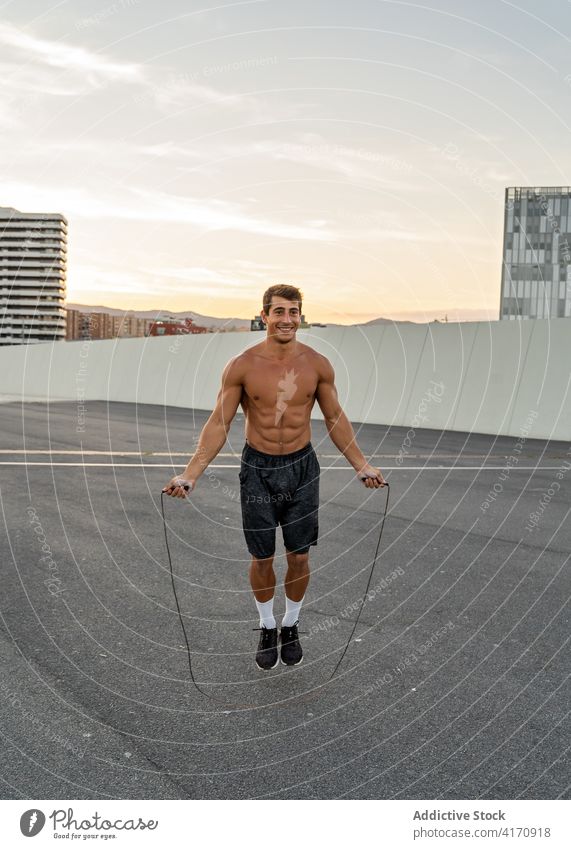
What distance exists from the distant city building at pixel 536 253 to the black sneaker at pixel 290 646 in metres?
119

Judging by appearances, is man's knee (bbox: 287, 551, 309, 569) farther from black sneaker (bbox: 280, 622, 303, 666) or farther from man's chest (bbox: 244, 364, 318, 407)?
man's chest (bbox: 244, 364, 318, 407)

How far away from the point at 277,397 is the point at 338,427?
49 centimetres

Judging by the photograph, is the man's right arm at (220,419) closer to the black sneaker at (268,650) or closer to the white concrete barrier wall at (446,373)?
the black sneaker at (268,650)

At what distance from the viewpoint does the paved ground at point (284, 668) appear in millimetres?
3416

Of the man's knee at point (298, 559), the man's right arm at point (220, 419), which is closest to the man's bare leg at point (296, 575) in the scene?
the man's knee at point (298, 559)

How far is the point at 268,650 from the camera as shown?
4.72 meters

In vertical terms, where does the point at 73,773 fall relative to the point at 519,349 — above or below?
below

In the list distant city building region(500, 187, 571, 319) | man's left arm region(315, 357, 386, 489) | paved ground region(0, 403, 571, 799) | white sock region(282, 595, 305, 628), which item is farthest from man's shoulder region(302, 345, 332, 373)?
distant city building region(500, 187, 571, 319)

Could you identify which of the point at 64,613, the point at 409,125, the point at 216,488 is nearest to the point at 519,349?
the point at 216,488

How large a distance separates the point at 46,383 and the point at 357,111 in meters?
41.6

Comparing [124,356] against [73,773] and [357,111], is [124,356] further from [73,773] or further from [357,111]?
[73,773]

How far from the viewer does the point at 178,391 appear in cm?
3522

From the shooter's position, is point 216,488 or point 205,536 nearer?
point 205,536

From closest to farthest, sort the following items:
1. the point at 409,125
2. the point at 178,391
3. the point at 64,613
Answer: the point at 64,613
the point at 409,125
the point at 178,391
